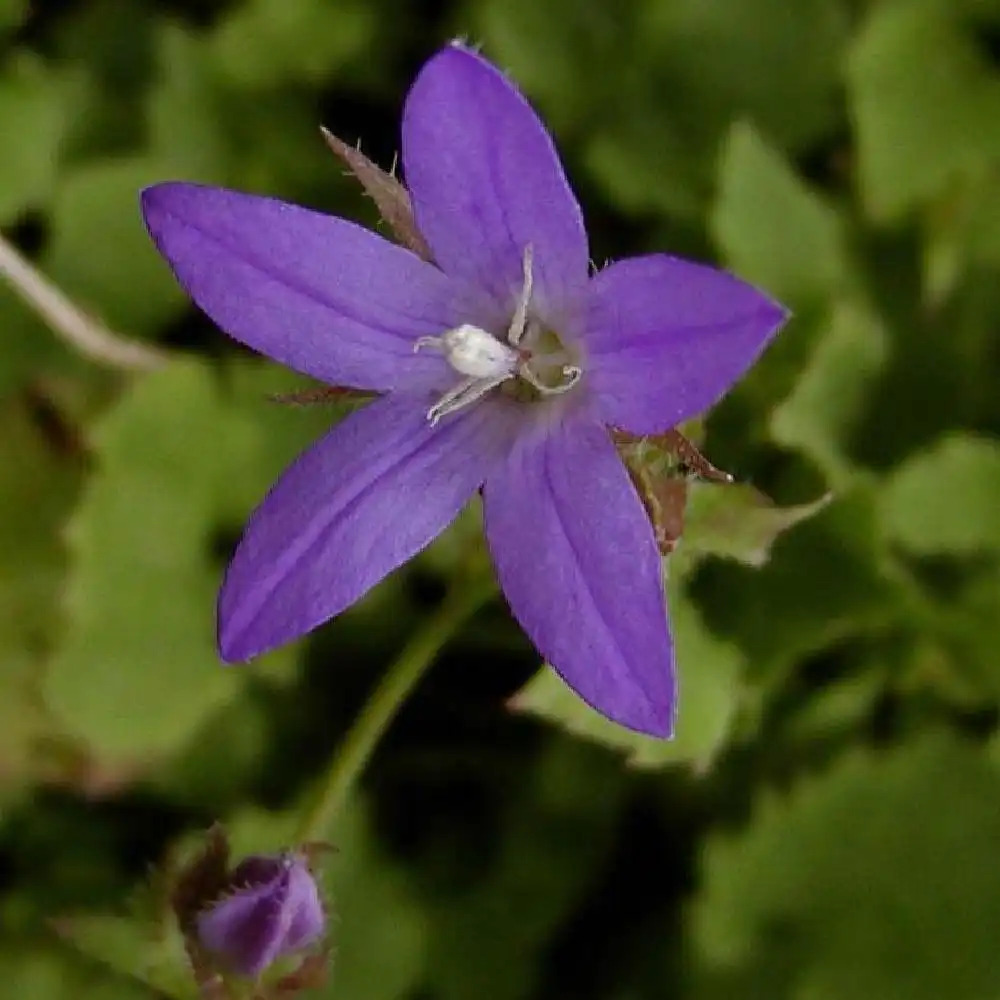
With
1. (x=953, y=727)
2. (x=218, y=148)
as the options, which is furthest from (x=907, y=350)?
(x=218, y=148)

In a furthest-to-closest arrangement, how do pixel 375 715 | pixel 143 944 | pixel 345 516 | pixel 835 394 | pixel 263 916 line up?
pixel 835 394 → pixel 143 944 → pixel 375 715 → pixel 263 916 → pixel 345 516

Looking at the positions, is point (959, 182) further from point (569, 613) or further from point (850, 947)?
point (569, 613)

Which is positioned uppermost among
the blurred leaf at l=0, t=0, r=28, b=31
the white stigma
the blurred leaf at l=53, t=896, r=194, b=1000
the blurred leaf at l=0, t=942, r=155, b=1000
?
the blurred leaf at l=0, t=0, r=28, b=31

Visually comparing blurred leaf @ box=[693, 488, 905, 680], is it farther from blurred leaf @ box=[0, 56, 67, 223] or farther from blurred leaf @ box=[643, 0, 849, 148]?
blurred leaf @ box=[0, 56, 67, 223]

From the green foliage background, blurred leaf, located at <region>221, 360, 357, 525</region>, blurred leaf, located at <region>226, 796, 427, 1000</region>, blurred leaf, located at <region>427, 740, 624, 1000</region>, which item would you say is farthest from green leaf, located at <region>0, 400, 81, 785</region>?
blurred leaf, located at <region>427, 740, 624, 1000</region>

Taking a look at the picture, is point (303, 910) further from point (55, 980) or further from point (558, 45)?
point (558, 45)

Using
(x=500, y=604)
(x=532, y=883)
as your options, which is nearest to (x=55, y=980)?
(x=532, y=883)

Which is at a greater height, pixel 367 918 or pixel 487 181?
pixel 487 181
